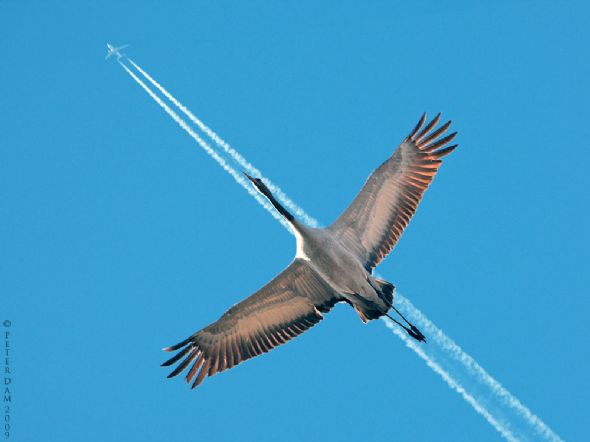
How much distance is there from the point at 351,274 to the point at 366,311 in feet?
3.85

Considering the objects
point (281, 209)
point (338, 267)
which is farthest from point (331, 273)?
point (281, 209)

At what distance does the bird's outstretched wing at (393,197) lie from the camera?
30594 mm

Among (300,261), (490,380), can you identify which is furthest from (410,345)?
(300,261)

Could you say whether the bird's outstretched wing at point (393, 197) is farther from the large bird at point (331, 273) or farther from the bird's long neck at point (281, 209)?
the bird's long neck at point (281, 209)

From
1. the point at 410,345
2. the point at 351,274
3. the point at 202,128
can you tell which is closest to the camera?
the point at 351,274

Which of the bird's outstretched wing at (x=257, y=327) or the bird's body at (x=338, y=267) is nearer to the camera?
the bird's body at (x=338, y=267)

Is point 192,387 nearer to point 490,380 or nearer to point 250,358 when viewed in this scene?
point 250,358

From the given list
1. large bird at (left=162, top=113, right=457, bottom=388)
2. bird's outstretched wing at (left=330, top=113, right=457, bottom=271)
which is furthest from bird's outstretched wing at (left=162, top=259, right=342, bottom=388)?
bird's outstretched wing at (left=330, top=113, right=457, bottom=271)

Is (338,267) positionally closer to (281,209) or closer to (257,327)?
(281,209)

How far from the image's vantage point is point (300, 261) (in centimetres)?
2977

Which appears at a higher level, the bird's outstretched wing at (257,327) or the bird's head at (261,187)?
the bird's head at (261,187)

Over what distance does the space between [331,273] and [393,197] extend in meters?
3.20

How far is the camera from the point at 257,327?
30.6m

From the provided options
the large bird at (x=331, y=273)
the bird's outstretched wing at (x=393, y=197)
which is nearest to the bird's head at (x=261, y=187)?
the large bird at (x=331, y=273)
